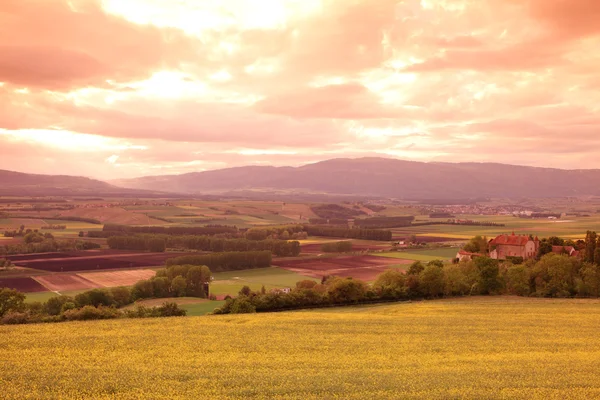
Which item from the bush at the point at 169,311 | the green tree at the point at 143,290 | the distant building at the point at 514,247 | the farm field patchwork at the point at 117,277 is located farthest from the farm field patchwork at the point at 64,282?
the distant building at the point at 514,247

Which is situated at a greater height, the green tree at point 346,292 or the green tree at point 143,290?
the green tree at point 346,292

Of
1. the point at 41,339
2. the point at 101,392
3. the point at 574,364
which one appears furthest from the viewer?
the point at 41,339

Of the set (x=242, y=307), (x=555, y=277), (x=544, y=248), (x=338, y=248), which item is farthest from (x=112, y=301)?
(x=544, y=248)

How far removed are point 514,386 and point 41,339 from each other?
38.6 m

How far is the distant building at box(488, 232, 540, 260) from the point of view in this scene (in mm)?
105250

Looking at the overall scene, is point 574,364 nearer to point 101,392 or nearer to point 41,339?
point 101,392

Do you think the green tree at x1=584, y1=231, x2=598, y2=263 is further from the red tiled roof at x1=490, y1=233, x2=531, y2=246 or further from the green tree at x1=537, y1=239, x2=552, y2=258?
the red tiled roof at x1=490, y1=233, x2=531, y2=246

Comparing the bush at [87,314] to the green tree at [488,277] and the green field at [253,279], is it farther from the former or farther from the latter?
Answer: the green tree at [488,277]

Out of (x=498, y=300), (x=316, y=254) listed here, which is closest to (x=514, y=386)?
(x=498, y=300)

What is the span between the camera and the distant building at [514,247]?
105 metres

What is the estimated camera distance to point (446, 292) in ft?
256

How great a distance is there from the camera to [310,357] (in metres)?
37.1

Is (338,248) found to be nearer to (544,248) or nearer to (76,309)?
(544,248)

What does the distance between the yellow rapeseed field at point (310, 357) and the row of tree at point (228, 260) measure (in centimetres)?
5818
